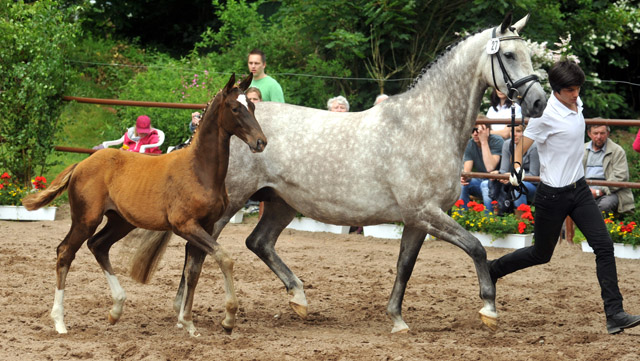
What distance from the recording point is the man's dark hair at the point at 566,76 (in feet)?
17.0

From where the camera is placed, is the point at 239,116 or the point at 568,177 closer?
the point at 239,116

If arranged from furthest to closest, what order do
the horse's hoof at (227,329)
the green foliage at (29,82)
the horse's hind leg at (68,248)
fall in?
the green foliage at (29,82)
the horse's hind leg at (68,248)
the horse's hoof at (227,329)

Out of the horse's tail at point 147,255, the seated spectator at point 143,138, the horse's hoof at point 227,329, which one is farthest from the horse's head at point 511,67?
the seated spectator at point 143,138

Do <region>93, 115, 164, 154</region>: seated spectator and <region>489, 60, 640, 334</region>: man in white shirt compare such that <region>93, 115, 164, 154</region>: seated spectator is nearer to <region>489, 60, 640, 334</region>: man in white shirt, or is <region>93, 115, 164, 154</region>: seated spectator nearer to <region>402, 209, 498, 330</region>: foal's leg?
<region>402, 209, 498, 330</region>: foal's leg

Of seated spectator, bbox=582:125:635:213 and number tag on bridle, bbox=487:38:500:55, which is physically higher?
number tag on bridle, bbox=487:38:500:55

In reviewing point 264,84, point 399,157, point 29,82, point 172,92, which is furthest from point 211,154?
point 172,92

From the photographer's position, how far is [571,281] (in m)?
7.26

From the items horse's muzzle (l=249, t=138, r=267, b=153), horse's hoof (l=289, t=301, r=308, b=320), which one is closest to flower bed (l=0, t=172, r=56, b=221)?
horse's hoof (l=289, t=301, r=308, b=320)

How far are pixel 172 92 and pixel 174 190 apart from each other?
8.48m

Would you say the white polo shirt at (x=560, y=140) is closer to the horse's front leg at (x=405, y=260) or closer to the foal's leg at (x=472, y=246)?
the foal's leg at (x=472, y=246)

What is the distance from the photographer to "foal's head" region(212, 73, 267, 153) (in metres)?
4.89

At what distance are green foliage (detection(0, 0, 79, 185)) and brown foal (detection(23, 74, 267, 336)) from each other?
543 cm

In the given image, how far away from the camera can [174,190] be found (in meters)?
5.05

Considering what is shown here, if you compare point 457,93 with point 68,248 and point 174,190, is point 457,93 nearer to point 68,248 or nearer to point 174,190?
point 174,190
